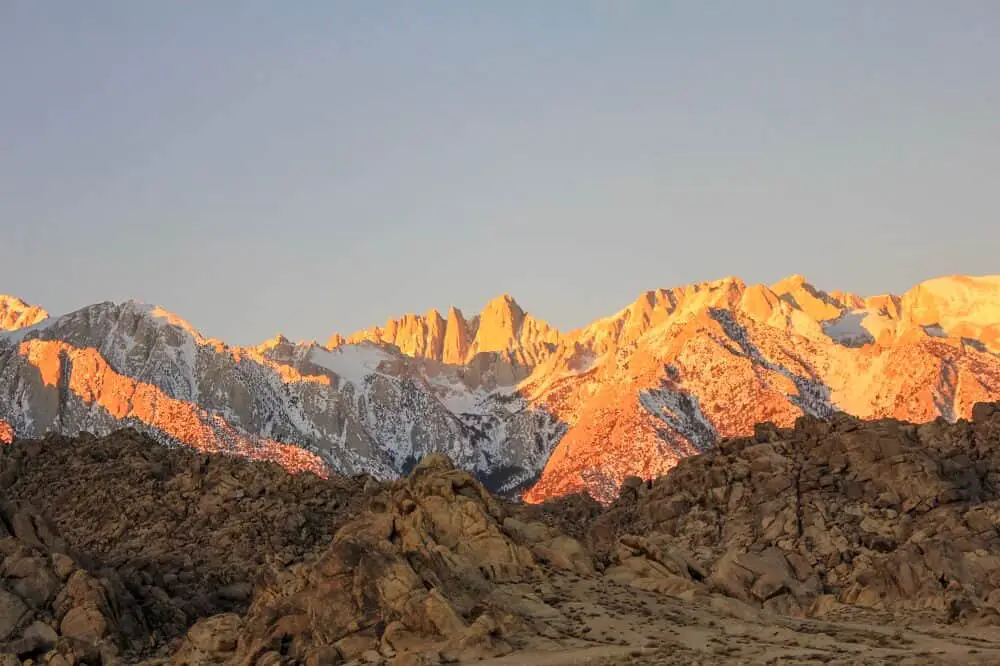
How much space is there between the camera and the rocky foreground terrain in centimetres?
4331

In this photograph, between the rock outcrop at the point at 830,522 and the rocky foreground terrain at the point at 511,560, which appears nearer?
the rocky foreground terrain at the point at 511,560

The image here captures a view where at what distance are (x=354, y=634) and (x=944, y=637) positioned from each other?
743 inches

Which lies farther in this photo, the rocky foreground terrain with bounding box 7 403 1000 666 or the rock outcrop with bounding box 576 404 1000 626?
the rock outcrop with bounding box 576 404 1000 626

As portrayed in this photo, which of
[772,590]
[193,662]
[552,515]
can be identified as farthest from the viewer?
[552,515]

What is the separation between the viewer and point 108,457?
108562 mm

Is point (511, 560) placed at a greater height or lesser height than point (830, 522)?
lesser

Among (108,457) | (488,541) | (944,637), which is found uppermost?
(108,457)

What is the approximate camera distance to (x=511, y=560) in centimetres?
4922

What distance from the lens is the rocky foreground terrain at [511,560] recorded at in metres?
43.3

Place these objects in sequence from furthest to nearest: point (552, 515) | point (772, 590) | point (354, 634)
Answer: point (552, 515)
point (772, 590)
point (354, 634)

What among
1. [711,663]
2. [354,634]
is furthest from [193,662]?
[711,663]

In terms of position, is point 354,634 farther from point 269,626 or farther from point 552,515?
point 552,515

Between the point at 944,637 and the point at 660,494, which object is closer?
the point at 944,637

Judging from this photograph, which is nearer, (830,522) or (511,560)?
(511,560)
